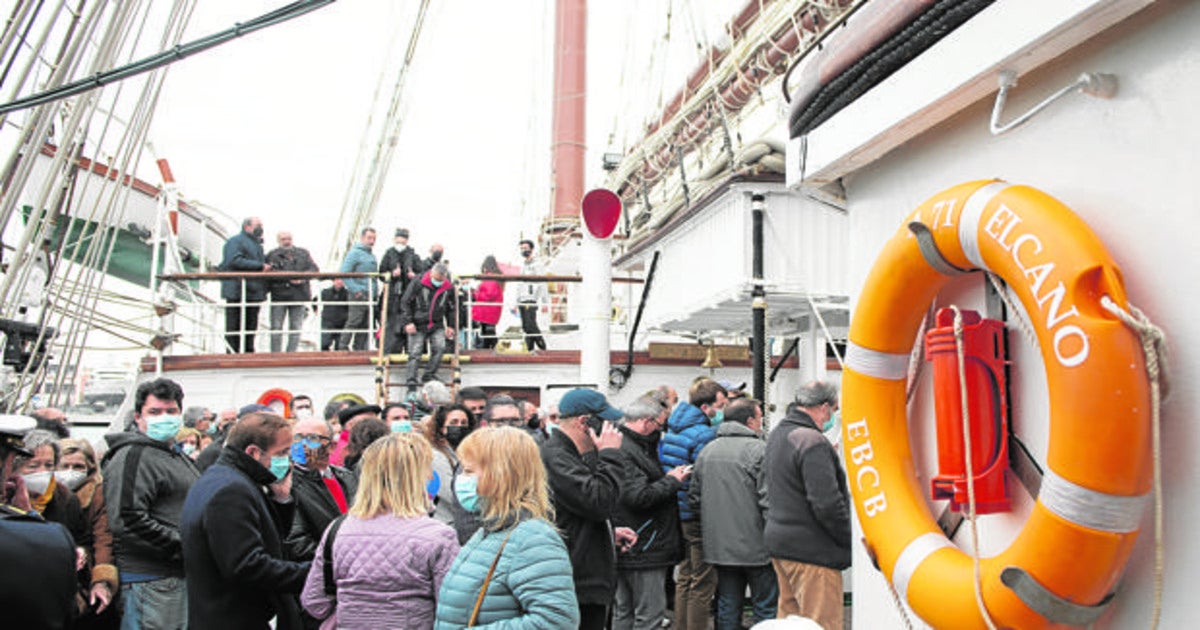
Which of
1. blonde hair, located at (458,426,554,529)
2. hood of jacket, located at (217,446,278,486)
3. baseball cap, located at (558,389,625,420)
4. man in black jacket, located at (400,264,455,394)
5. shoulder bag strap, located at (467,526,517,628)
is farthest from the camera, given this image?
man in black jacket, located at (400,264,455,394)

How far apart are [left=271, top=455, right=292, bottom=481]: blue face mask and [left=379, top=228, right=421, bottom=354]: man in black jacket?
6.67 metres

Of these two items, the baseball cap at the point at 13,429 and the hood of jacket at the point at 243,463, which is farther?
the hood of jacket at the point at 243,463

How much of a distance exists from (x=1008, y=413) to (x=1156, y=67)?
0.96 metres

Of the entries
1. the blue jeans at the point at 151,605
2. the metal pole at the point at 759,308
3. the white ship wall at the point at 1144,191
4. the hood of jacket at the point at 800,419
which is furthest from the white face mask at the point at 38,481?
the metal pole at the point at 759,308

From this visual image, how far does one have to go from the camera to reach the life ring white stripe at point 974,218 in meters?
2.39

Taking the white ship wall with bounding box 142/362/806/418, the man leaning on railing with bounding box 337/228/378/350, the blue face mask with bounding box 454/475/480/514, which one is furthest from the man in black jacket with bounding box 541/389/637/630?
the man leaning on railing with bounding box 337/228/378/350

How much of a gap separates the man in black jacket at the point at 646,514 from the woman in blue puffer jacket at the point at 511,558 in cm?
233

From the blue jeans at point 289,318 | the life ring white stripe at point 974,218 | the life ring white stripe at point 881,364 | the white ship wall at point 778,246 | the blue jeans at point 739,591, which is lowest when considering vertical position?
the blue jeans at point 739,591

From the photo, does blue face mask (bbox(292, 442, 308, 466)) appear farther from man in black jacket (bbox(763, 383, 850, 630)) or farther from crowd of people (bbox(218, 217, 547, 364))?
crowd of people (bbox(218, 217, 547, 364))

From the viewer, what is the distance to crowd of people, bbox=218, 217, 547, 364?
10.3m

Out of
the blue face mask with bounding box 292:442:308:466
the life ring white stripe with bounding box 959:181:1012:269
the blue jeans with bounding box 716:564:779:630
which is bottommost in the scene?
the blue jeans with bounding box 716:564:779:630

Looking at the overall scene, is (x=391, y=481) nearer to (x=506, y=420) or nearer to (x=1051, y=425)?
(x=506, y=420)

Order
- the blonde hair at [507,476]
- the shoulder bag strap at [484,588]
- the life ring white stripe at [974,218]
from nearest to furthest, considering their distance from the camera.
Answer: the life ring white stripe at [974,218]
the shoulder bag strap at [484,588]
the blonde hair at [507,476]

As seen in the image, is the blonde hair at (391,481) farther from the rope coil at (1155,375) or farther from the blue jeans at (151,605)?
the rope coil at (1155,375)
